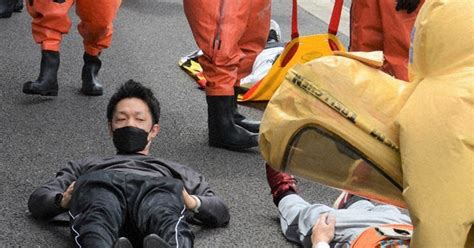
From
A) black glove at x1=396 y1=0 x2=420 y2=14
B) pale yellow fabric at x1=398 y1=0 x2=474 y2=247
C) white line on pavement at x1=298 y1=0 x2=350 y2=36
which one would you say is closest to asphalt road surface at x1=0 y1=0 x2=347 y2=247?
black glove at x1=396 y1=0 x2=420 y2=14

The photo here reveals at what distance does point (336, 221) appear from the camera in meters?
1.92

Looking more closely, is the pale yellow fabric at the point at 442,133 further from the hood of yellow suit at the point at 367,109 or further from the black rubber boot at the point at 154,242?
the black rubber boot at the point at 154,242

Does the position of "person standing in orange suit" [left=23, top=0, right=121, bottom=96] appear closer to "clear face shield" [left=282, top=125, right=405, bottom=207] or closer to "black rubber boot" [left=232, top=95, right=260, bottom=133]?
"black rubber boot" [left=232, top=95, right=260, bottom=133]

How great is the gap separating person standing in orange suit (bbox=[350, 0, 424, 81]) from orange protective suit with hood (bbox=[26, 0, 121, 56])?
36.6 inches

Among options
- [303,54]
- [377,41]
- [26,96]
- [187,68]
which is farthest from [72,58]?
[377,41]

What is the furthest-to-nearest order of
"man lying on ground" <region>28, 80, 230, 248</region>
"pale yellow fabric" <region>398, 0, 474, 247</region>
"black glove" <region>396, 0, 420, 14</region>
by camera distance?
1. "black glove" <region>396, 0, 420, 14</region>
2. "man lying on ground" <region>28, 80, 230, 248</region>
3. "pale yellow fabric" <region>398, 0, 474, 247</region>

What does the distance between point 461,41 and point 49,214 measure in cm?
120

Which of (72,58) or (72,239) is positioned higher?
(72,239)

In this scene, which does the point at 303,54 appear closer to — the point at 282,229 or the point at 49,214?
the point at 282,229

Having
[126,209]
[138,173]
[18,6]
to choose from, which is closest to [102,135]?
[138,173]

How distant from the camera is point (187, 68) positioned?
147 inches

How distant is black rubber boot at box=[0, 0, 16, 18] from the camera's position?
14.4ft

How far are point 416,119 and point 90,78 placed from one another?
7.30 feet

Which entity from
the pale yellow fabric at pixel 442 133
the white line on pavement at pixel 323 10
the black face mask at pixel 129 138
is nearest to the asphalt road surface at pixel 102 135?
the black face mask at pixel 129 138
